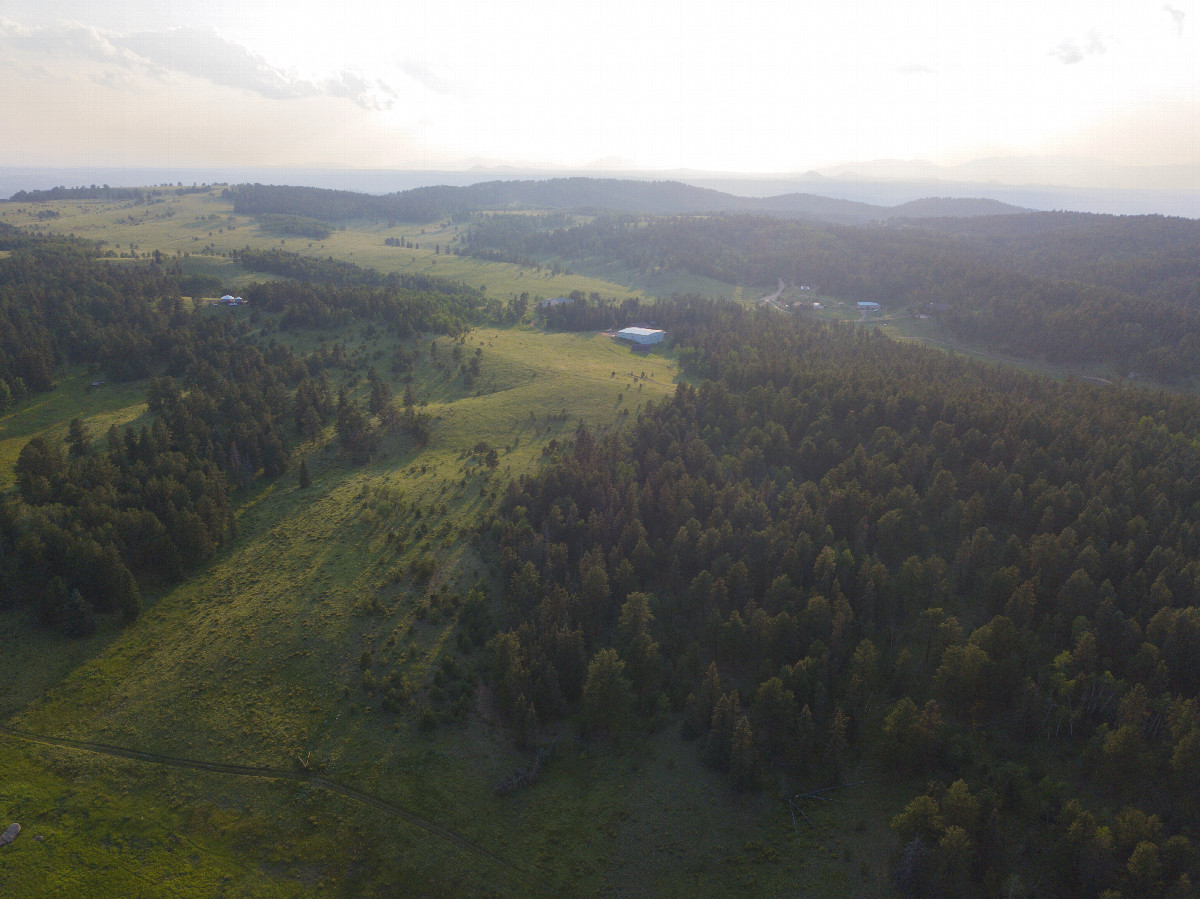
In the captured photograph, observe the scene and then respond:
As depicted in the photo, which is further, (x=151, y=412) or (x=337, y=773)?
(x=151, y=412)

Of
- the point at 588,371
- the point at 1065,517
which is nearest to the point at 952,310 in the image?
the point at 588,371

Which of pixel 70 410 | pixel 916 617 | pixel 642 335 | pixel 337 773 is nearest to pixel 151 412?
pixel 70 410

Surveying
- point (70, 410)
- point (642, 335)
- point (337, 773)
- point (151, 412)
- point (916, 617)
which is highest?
point (642, 335)

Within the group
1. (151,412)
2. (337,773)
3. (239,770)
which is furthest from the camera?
(151,412)

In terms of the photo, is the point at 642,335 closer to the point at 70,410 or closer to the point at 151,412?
the point at 151,412

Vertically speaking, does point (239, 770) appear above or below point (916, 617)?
below

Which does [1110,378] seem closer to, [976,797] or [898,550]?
[898,550]

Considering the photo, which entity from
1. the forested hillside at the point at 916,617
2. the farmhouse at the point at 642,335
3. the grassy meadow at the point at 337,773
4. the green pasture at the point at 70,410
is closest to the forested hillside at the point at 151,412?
the green pasture at the point at 70,410

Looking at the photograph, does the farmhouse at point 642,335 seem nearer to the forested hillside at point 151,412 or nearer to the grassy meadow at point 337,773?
the forested hillside at point 151,412
